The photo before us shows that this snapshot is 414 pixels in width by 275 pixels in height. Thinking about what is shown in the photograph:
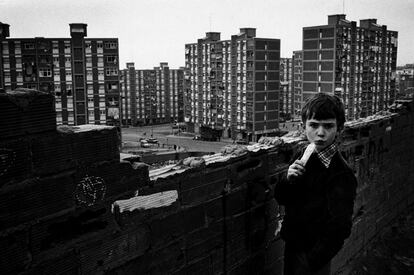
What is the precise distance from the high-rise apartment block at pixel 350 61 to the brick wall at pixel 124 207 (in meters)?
49.6

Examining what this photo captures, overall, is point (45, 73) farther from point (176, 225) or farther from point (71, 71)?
point (176, 225)

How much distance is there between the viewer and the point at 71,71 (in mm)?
46656

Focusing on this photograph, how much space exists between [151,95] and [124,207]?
81261 mm

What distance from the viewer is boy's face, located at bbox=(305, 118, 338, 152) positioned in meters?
3.95

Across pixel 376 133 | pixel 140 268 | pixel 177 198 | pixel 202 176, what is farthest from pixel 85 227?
pixel 376 133

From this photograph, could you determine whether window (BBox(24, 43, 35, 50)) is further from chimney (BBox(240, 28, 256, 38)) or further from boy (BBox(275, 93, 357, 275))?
boy (BBox(275, 93, 357, 275))

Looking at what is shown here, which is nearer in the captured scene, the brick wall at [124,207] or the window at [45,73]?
the brick wall at [124,207]

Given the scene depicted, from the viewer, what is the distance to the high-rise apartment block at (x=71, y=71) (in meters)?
44.4

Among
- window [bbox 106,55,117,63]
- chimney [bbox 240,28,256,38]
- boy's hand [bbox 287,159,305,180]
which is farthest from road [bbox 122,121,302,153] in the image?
boy's hand [bbox 287,159,305,180]

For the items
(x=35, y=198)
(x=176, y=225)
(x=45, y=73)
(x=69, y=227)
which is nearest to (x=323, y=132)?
(x=176, y=225)

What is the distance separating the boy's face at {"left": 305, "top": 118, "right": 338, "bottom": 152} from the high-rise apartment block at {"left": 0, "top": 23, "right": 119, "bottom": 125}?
142 ft

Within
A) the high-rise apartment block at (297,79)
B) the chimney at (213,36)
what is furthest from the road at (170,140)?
the high-rise apartment block at (297,79)

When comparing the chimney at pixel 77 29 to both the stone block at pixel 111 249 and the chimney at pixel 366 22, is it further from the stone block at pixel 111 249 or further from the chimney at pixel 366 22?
the stone block at pixel 111 249

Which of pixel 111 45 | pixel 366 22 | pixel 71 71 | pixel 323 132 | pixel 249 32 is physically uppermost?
pixel 366 22
